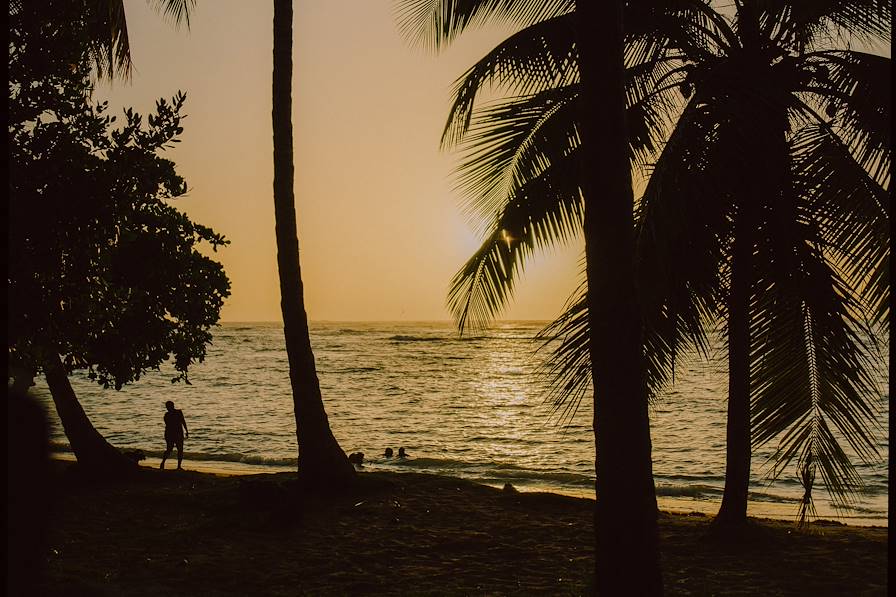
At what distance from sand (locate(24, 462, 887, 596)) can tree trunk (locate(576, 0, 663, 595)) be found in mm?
2512

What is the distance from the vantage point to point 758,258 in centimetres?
870

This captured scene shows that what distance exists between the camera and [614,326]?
18.5 ft

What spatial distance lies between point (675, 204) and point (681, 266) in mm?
1295

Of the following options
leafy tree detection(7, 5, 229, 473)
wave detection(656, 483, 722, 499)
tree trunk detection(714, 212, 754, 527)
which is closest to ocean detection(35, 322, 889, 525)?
wave detection(656, 483, 722, 499)

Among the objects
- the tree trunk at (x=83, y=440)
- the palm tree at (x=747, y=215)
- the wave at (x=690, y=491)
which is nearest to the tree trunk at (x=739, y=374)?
the palm tree at (x=747, y=215)

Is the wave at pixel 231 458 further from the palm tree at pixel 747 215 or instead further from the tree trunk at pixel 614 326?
the tree trunk at pixel 614 326

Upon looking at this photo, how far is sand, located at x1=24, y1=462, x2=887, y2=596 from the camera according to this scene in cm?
847

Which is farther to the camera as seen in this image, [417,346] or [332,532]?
[417,346]

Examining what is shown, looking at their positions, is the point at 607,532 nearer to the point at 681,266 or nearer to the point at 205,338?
the point at 681,266

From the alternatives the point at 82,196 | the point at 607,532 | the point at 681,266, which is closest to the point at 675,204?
the point at 681,266

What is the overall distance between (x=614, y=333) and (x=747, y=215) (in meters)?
3.96

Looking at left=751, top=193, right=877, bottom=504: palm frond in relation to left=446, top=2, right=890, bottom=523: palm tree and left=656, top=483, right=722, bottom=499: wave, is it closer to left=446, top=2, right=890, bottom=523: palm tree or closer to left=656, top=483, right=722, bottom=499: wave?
left=446, top=2, right=890, bottom=523: palm tree

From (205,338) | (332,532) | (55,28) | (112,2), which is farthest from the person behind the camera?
(205,338)

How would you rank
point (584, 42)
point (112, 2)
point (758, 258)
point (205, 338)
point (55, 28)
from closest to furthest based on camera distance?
point (584, 42) < point (55, 28) < point (758, 258) < point (112, 2) < point (205, 338)
